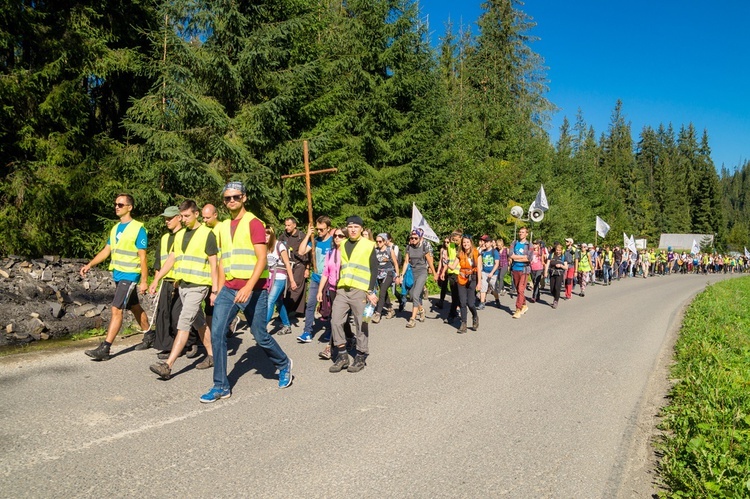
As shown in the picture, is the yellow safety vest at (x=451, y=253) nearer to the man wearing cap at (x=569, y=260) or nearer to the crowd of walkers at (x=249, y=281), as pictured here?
the crowd of walkers at (x=249, y=281)

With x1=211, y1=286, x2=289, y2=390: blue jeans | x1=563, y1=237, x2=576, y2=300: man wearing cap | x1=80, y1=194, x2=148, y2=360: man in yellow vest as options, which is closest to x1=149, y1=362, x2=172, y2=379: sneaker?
x1=211, y1=286, x2=289, y2=390: blue jeans

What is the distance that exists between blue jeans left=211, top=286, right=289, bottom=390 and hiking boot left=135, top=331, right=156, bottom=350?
2.48 meters

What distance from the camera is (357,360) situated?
6809 millimetres

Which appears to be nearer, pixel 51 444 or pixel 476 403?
pixel 51 444

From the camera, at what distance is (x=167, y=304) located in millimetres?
7086

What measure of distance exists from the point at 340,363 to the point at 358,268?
124 cm

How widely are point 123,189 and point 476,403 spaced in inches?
481

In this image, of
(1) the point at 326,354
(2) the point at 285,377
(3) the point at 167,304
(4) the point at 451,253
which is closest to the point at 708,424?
(2) the point at 285,377

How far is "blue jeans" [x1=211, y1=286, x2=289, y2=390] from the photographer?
5.28m

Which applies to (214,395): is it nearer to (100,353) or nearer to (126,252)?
(100,353)

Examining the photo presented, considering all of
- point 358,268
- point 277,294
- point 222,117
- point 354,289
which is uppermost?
point 222,117

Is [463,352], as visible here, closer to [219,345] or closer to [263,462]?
[219,345]

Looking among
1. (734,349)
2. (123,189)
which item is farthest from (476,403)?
(123,189)

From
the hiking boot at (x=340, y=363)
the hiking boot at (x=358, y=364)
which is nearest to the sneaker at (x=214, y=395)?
the hiking boot at (x=340, y=363)
